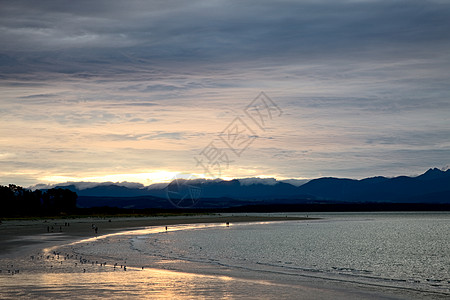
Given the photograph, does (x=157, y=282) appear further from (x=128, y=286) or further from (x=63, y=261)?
(x=63, y=261)

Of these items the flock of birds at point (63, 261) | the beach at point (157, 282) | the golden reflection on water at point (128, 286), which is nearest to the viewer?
the golden reflection on water at point (128, 286)

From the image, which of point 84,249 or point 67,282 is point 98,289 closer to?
point 67,282

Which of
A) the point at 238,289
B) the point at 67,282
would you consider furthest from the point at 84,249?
the point at 238,289

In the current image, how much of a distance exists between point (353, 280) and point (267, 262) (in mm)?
14903

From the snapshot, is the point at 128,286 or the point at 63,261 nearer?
the point at 128,286

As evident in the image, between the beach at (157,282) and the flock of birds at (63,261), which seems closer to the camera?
the beach at (157,282)

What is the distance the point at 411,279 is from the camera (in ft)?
138

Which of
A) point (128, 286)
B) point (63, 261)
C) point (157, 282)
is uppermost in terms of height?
point (63, 261)

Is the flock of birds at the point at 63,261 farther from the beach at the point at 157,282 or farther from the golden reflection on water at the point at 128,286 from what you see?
the golden reflection on water at the point at 128,286

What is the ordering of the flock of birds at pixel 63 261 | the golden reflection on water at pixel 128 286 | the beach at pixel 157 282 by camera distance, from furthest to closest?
the flock of birds at pixel 63 261, the beach at pixel 157 282, the golden reflection on water at pixel 128 286

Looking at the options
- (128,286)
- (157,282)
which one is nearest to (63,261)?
(157,282)

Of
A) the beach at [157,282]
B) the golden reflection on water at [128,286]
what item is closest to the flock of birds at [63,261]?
the beach at [157,282]

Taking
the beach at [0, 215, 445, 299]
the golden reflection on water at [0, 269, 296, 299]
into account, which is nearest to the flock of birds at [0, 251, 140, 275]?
the beach at [0, 215, 445, 299]

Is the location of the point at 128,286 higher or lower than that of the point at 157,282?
higher
